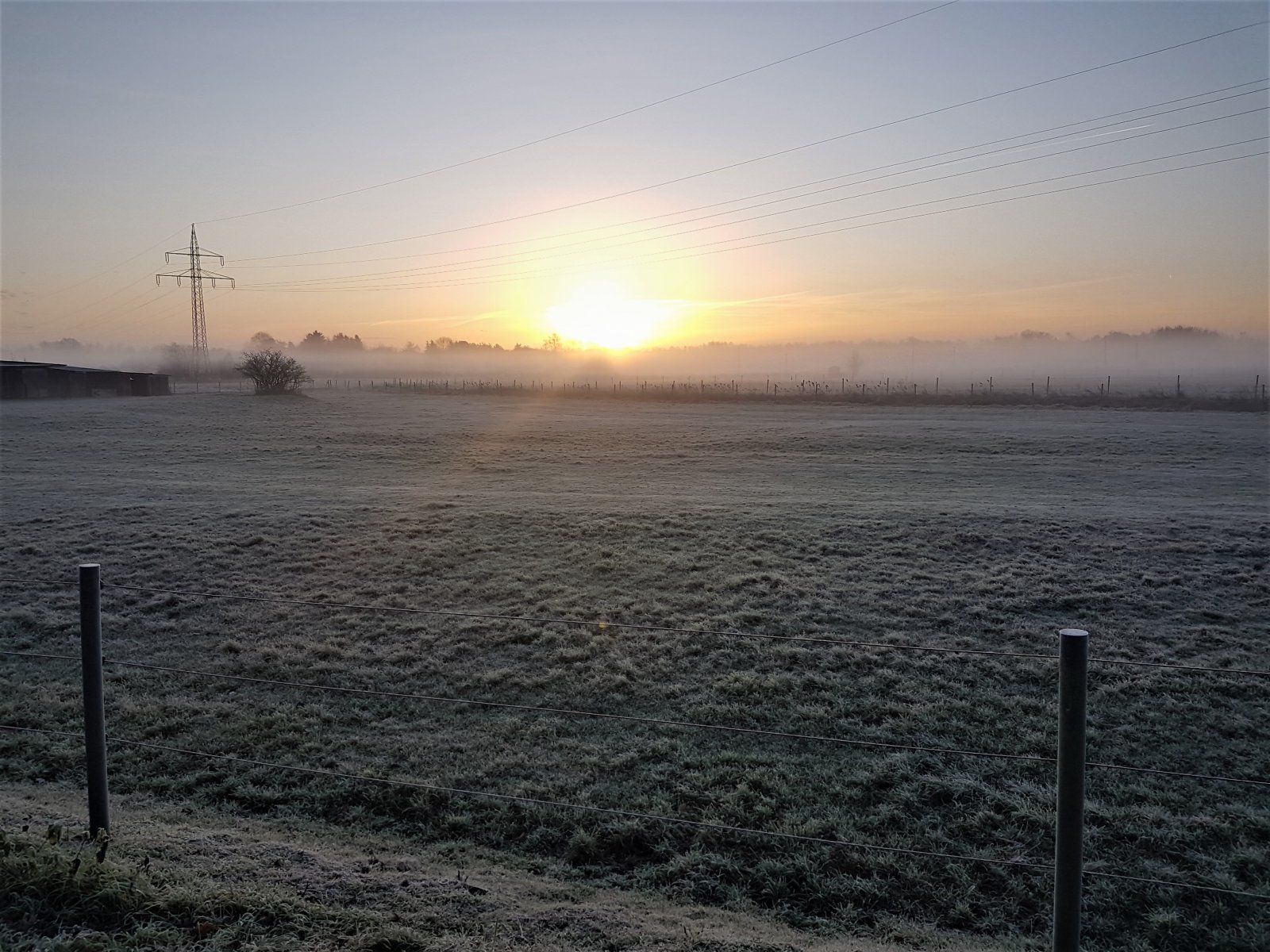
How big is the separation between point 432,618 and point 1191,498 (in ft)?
61.0

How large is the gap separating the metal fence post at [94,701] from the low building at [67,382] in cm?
7538

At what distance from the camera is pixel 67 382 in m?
70.2

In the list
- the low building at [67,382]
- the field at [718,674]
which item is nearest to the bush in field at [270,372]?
the low building at [67,382]

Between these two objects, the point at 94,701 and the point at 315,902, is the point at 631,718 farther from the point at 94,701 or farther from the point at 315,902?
the point at 94,701

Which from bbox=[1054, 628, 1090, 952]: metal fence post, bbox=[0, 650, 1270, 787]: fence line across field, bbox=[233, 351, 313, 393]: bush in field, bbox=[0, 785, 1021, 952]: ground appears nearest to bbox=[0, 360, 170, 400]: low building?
bbox=[233, 351, 313, 393]: bush in field

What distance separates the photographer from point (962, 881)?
531 centimetres

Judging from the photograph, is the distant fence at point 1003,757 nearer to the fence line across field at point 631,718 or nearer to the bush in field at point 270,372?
the fence line across field at point 631,718

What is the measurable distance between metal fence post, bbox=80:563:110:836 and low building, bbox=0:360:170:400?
75380 millimetres

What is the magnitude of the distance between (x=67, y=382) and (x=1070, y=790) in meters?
84.5

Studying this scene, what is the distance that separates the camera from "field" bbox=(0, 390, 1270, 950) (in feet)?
18.3

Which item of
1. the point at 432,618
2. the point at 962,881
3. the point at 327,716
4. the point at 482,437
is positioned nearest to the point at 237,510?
the point at 432,618

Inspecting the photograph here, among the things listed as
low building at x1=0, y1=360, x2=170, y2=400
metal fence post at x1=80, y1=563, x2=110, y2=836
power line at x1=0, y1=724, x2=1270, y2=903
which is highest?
low building at x1=0, y1=360, x2=170, y2=400

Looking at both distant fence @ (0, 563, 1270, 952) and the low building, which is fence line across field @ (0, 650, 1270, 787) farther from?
the low building

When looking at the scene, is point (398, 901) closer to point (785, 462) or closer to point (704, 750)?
point (704, 750)
